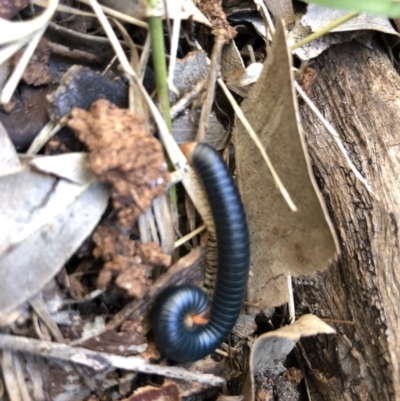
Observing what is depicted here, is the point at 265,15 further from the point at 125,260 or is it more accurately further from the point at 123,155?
the point at 125,260

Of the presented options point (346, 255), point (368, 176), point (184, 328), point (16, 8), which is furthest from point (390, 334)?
point (16, 8)

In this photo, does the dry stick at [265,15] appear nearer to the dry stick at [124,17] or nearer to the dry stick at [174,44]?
the dry stick at [174,44]

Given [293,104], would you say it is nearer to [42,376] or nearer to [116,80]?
[116,80]

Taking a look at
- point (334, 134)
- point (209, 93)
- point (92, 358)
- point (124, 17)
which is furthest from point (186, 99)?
point (92, 358)

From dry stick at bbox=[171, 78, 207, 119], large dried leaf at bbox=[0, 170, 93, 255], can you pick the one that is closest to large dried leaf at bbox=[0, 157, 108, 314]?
large dried leaf at bbox=[0, 170, 93, 255]

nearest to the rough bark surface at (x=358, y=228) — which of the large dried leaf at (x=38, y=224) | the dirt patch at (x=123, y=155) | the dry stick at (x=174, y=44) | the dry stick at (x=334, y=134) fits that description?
the dry stick at (x=334, y=134)

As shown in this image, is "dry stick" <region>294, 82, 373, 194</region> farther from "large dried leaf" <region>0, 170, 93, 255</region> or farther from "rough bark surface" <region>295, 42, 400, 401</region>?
"large dried leaf" <region>0, 170, 93, 255</region>
